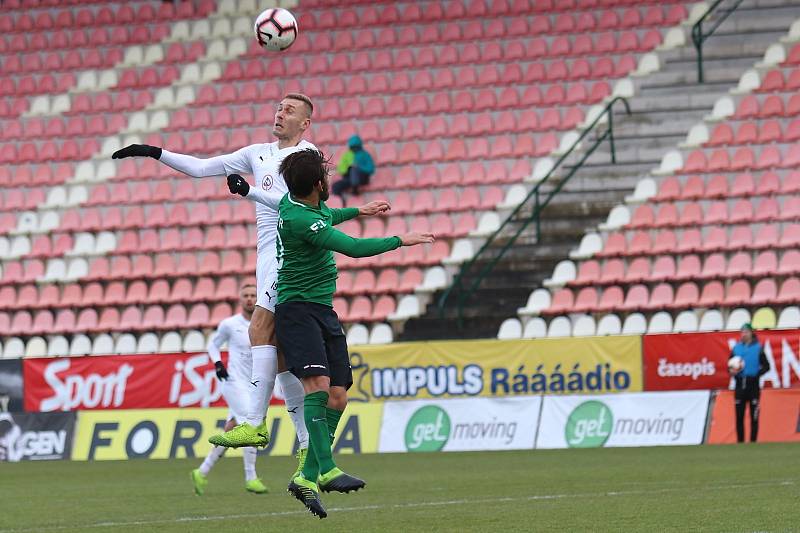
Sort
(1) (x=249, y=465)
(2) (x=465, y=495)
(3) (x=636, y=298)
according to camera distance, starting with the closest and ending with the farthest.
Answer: (2) (x=465, y=495) → (1) (x=249, y=465) → (3) (x=636, y=298)

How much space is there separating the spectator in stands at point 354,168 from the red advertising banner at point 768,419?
8402 mm

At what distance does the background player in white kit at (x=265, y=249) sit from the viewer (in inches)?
347

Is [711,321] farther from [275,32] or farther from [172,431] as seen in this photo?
[275,32]

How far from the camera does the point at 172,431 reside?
70.0 ft

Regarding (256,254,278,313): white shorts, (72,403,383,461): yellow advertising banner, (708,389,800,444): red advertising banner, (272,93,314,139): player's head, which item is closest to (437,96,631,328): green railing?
(72,403,383,461): yellow advertising banner

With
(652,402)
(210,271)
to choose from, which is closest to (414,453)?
(652,402)

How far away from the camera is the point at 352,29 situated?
29.9 meters

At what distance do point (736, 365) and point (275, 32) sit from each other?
36.5 ft

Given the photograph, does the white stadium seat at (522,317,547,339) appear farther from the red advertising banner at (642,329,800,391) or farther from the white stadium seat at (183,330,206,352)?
the white stadium seat at (183,330,206,352)

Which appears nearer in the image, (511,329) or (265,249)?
(265,249)

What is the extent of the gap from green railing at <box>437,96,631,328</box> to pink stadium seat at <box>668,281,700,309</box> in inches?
111

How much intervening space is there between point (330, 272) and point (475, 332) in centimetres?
1502

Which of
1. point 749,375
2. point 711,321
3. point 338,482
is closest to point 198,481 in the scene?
point 338,482

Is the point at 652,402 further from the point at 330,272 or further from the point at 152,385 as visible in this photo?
the point at 330,272
